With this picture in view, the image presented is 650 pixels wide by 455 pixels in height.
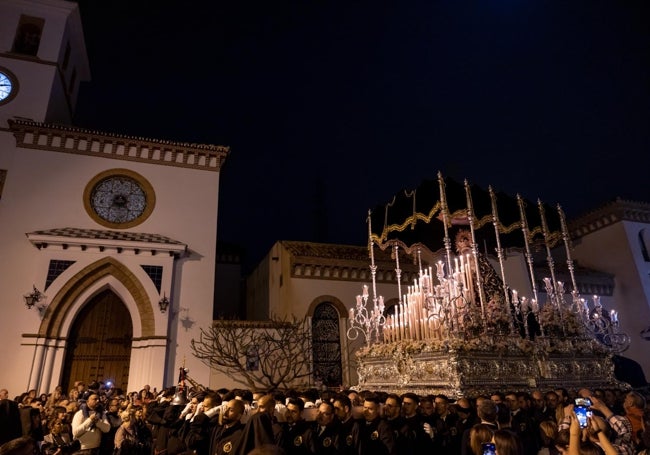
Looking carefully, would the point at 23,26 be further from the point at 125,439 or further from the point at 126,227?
the point at 125,439

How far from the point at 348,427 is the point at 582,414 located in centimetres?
241

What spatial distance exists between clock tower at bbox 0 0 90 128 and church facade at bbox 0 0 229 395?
7 cm

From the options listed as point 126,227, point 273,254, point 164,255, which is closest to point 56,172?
point 126,227

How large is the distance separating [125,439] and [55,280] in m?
8.81

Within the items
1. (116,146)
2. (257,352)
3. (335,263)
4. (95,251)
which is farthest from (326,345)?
(116,146)

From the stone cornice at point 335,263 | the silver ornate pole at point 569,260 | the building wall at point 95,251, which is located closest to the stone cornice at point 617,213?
the stone cornice at point 335,263

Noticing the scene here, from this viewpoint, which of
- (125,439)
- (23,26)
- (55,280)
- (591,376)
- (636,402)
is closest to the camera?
Answer: (636,402)

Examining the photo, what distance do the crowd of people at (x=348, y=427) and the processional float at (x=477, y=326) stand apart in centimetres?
162

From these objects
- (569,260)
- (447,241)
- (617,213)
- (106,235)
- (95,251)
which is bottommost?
(569,260)

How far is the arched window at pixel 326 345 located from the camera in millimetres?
16344

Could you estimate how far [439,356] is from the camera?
8.38 metres

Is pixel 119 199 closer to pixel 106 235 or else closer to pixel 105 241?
pixel 106 235

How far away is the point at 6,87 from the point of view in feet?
51.2

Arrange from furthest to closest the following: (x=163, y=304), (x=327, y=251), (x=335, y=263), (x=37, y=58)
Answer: (x=327, y=251) < (x=335, y=263) < (x=37, y=58) < (x=163, y=304)
